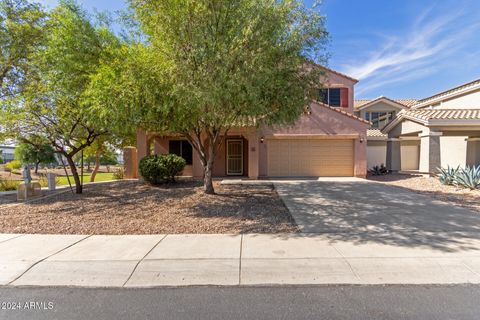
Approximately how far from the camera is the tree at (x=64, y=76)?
27.3 ft

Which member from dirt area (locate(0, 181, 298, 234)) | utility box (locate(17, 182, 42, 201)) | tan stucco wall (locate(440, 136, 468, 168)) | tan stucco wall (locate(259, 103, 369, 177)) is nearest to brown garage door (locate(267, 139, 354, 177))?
tan stucco wall (locate(259, 103, 369, 177))

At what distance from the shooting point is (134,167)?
1538cm

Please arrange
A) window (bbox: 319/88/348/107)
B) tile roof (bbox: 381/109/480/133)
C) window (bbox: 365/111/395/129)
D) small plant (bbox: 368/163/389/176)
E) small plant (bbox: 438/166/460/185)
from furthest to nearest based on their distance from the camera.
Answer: window (bbox: 365/111/395/129) < window (bbox: 319/88/348/107) < small plant (bbox: 368/163/389/176) < tile roof (bbox: 381/109/480/133) < small plant (bbox: 438/166/460/185)

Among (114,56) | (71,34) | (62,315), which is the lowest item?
(62,315)

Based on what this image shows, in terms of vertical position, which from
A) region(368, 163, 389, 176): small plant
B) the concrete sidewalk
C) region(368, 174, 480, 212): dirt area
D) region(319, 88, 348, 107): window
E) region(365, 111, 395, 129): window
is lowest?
the concrete sidewalk

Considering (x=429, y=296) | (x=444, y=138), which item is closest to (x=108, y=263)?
(x=429, y=296)

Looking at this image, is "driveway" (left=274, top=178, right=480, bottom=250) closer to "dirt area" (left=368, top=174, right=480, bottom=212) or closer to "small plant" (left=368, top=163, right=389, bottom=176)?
"dirt area" (left=368, top=174, right=480, bottom=212)

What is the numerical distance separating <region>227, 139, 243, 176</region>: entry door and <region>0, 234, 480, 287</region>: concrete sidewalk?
1034 cm

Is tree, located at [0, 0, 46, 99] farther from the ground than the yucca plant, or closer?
farther from the ground

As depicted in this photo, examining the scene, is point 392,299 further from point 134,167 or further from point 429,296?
point 134,167

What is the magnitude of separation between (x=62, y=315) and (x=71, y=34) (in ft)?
28.6

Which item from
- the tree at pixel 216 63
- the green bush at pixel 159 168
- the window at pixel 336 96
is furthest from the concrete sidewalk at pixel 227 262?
the window at pixel 336 96

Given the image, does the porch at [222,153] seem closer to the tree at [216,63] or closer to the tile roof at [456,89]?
the tree at [216,63]

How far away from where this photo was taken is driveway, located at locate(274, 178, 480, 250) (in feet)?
17.7
